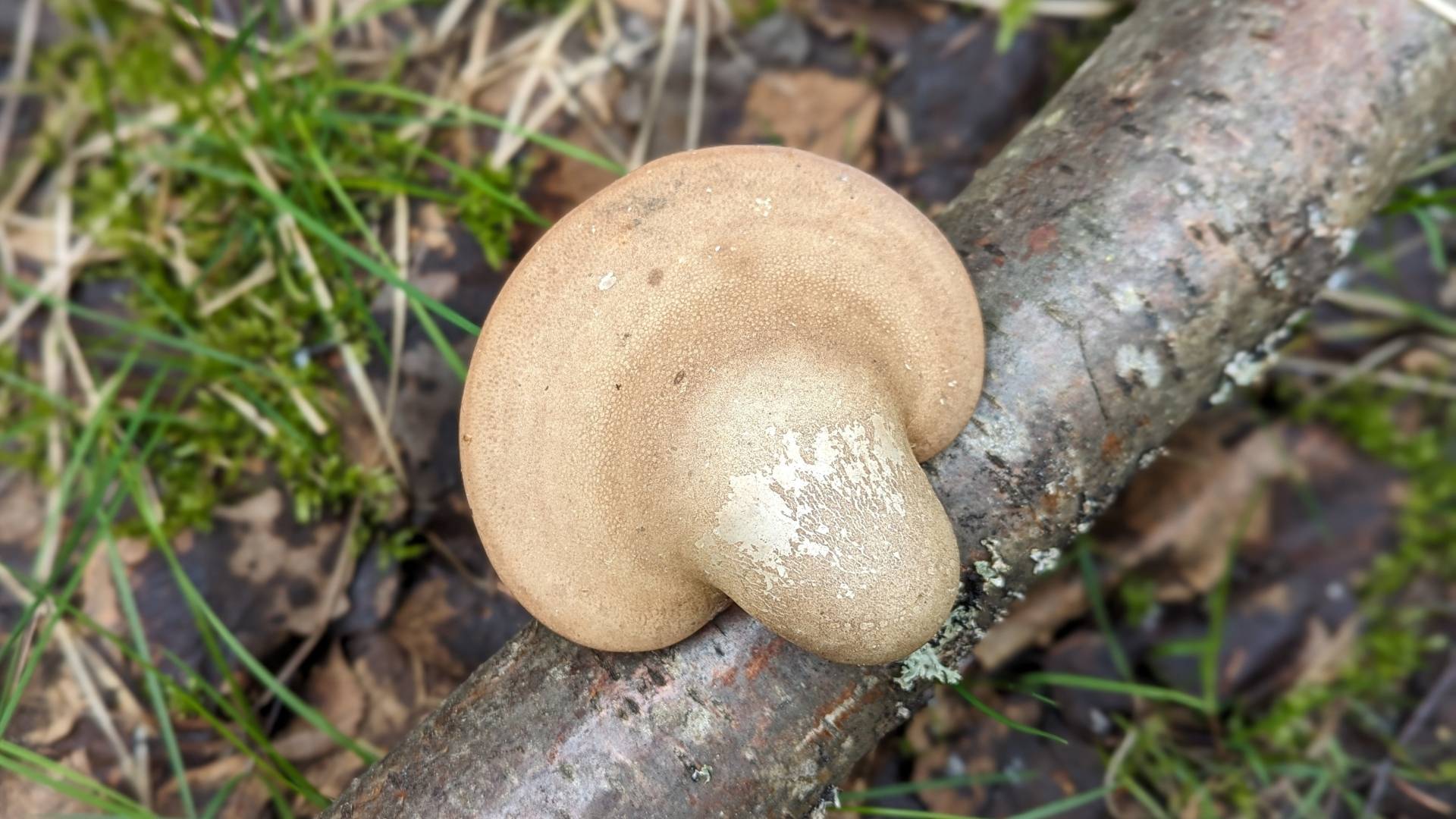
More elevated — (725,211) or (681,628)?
(725,211)

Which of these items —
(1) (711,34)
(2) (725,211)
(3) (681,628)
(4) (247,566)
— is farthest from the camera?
(1) (711,34)

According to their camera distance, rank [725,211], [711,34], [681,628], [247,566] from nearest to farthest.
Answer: [725,211] → [681,628] → [247,566] → [711,34]

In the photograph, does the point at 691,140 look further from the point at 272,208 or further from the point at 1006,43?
the point at 272,208

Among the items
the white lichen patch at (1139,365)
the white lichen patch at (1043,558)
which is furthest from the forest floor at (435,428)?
the white lichen patch at (1043,558)

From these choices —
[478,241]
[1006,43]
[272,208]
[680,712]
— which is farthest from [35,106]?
[1006,43]

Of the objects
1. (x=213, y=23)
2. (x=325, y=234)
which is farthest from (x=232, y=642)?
(x=213, y=23)

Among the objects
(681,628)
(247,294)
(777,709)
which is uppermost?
(247,294)

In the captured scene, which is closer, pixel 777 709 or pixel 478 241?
pixel 777 709

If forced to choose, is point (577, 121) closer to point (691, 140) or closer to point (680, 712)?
point (691, 140)
